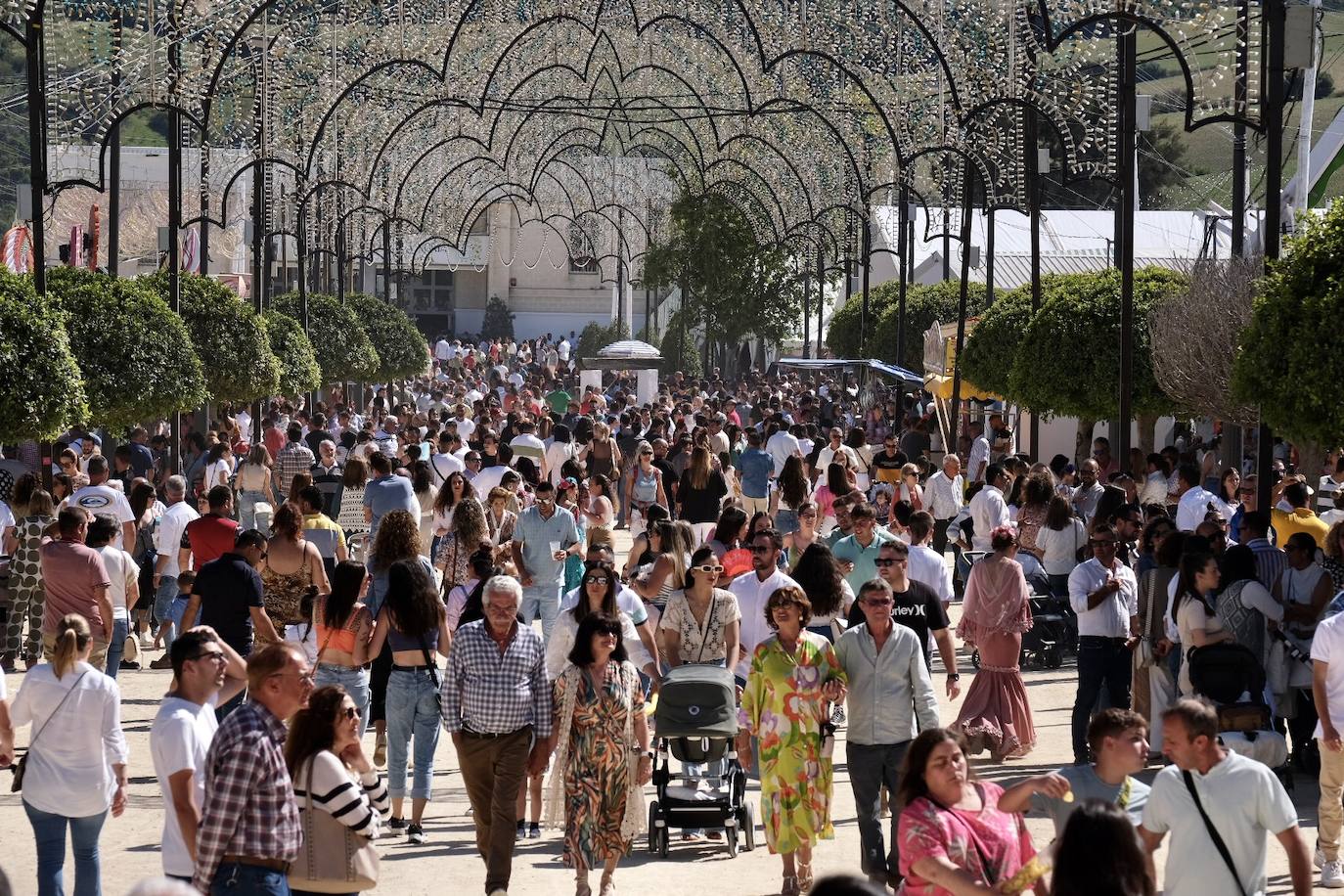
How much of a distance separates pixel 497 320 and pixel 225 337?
252 ft

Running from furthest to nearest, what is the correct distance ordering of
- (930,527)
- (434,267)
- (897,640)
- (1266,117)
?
(434,267) < (1266,117) < (930,527) < (897,640)

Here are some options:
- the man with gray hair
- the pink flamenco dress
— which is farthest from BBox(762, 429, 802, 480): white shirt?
the pink flamenco dress

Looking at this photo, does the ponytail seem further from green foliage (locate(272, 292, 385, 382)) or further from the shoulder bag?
green foliage (locate(272, 292, 385, 382))

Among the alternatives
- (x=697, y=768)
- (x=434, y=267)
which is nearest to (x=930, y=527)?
(x=697, y=768)

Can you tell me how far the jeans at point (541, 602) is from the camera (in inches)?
590

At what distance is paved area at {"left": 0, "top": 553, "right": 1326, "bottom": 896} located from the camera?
9.61 meters

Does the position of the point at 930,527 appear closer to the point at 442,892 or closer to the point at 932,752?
the point at 442,892

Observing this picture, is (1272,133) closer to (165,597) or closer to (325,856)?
(165,597)

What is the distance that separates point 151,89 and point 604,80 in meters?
51.6

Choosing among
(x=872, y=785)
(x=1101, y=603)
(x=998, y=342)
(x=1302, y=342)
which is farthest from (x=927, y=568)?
(x=998, y=342)

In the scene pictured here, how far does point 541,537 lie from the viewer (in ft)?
49.3

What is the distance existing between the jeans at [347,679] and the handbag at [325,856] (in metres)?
3.65

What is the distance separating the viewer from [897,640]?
9312 millimetres

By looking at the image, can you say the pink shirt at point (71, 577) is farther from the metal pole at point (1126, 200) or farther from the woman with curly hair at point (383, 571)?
the metal pole at point (1126, 200)
